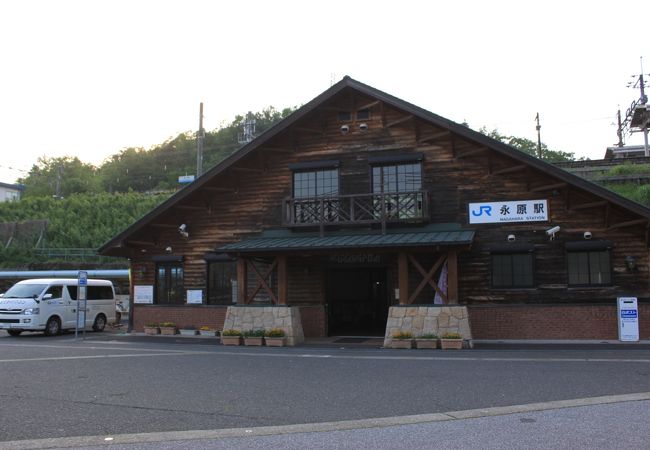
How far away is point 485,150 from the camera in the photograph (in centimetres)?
1730

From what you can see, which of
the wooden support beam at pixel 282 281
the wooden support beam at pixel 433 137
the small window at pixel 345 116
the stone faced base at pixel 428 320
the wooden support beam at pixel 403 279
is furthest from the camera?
the small window at pixel 345 116

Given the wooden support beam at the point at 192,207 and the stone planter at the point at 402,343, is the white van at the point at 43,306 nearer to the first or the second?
the wooden support beam at the point at 192,207

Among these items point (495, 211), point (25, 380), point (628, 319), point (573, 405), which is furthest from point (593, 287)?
point (25, 380)

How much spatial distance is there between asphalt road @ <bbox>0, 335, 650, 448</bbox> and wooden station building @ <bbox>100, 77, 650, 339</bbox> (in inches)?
113

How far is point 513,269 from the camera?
16.8 meters

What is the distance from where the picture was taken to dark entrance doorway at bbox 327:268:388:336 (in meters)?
21.8

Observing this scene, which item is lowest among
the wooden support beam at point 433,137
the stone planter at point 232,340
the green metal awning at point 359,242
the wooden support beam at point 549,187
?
the stone planter at point 232,340

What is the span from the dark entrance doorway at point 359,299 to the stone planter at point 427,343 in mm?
6272

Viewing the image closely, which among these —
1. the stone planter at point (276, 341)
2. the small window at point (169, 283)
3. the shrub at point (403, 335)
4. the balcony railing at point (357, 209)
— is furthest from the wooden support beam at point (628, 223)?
the small window at point (169, 283)

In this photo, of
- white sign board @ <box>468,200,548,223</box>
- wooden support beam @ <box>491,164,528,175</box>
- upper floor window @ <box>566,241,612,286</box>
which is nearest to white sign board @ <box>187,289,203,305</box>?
white sign board @ <box>468,200,548,223</box>

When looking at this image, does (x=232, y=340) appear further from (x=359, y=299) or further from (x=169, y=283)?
(x=359, y=299)

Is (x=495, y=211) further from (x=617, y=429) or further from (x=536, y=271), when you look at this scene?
(x=617, y=429)

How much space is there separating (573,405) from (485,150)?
35.9 ft

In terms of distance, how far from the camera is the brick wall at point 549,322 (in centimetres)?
1572
